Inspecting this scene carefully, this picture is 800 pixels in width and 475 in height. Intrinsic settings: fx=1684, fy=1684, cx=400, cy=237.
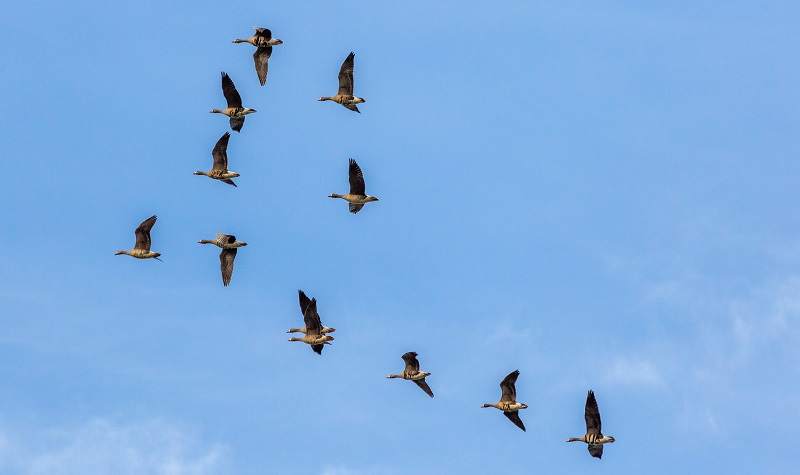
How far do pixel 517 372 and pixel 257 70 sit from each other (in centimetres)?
1833

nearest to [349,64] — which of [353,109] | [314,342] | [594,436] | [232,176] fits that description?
[353,109]

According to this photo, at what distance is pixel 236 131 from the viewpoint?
7794 centimetres

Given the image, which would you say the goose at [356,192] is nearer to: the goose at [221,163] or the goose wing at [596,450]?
the goose at [221,163]

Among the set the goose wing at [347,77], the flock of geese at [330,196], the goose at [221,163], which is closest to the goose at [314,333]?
the flock of geese at [330,196]

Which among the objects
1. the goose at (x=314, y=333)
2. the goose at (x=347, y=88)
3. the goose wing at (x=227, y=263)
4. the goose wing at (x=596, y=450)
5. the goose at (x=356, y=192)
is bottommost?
the goose wing at (x=596, y=450)

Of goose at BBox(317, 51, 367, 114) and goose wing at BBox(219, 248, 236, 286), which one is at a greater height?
goose at BBox(317, 51, 367, 114)

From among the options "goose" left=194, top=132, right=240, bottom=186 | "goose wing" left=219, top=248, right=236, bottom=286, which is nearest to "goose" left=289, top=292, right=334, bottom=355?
"goose wing" left=219, top=248, right=236, bottom=286

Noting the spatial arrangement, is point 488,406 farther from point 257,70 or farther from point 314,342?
point 257,70

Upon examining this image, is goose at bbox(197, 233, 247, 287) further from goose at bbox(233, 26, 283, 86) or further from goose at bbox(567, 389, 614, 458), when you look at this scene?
goose at bbox(567, 389, 614, 458)

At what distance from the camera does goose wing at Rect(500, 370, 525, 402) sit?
2936 inches

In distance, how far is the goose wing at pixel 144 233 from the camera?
2939 inches

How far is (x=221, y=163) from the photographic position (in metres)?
77.3

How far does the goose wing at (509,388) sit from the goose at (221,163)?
15.4 metres

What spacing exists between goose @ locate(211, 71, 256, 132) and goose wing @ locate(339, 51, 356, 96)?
4235mm
